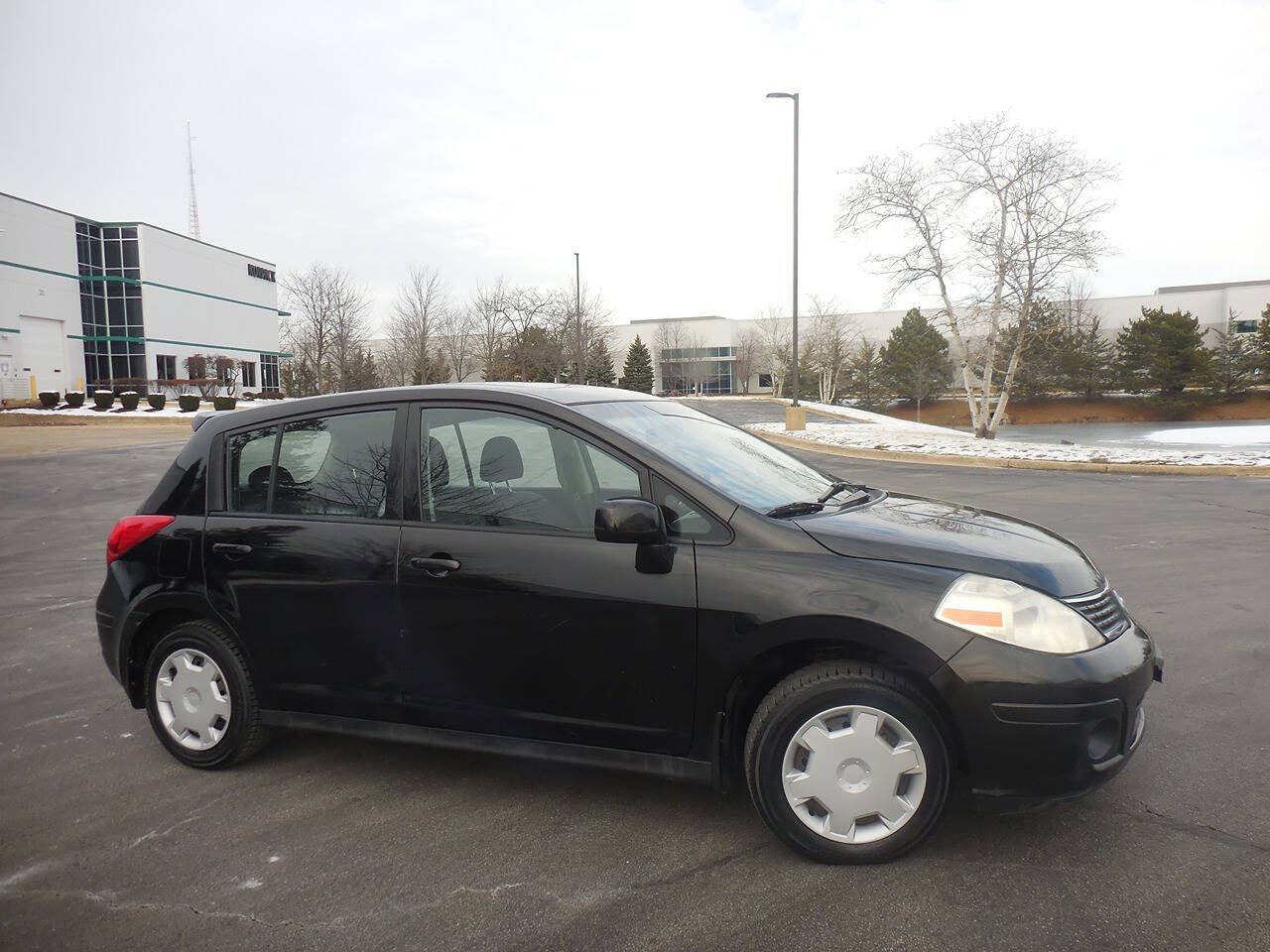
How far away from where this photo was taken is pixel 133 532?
395 centimetres

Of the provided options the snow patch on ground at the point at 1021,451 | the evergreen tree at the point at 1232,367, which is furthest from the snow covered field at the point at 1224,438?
the evergreen tree at the point at 1232,367

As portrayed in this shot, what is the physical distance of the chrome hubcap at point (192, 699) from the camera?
149 inches

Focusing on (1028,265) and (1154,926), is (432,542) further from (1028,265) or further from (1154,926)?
(1028,265)

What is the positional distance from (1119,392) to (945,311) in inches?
1464

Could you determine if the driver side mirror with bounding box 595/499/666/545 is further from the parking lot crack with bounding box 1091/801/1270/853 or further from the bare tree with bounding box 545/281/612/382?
the bare tree with bounding box 545/281/612/382

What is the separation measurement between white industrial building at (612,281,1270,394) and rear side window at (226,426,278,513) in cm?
6905

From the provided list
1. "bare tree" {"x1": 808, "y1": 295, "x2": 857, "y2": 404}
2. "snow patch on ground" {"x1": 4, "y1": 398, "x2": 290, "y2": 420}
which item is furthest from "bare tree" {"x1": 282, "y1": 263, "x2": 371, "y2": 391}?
"bare tree" {"x1": 808, "y1": 295, "x2": 857, "y2": 404}

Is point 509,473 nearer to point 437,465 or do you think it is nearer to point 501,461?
point 501,461

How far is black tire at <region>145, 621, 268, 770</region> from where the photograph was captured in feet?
12.2

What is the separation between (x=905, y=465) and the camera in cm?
1745

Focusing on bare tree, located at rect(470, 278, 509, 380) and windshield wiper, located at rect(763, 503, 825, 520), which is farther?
bare tree, located at rect(470, 278, 509, 380)

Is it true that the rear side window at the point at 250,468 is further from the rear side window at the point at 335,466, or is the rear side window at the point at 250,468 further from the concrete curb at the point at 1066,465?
the concrete curb at the point at 1066,465

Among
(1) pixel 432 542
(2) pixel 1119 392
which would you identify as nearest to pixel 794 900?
(1) pixel 432 542

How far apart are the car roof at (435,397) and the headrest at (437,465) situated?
206 mm
